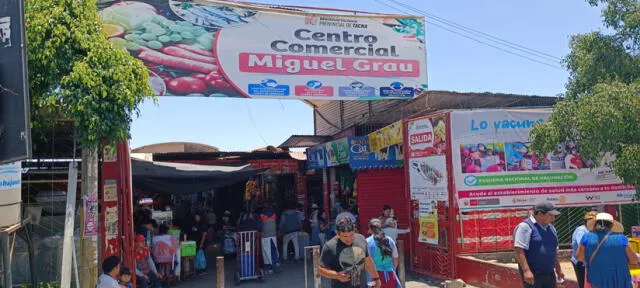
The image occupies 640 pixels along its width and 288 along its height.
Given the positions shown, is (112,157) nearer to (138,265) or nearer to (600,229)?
(138,265)

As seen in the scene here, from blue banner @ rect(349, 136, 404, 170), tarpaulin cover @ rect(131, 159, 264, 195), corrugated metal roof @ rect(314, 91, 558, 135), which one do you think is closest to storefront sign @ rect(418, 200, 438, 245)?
blue banner @ rect(349, 136, 404, 170)

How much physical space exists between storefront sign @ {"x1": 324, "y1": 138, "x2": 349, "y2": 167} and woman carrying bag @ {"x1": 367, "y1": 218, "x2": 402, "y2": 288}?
288 inches

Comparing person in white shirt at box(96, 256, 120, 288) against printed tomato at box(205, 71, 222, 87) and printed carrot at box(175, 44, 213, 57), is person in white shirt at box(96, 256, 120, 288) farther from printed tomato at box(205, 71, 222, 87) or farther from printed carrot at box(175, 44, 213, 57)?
printed carrot at box(175, 44, 213, 57)

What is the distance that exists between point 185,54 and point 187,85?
715 mm

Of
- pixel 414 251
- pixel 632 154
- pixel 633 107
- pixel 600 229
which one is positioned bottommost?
pixel 414 251

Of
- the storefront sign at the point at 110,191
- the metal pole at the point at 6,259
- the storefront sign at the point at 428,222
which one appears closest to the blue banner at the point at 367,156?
the storefront sign at the point at 428,222

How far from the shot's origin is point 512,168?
1111 cm

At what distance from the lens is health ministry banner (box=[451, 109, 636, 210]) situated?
11.0 metres

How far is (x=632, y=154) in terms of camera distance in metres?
8.56

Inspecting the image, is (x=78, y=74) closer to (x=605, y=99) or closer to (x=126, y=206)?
(x=126, y=206)

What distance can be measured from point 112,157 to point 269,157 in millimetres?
9255

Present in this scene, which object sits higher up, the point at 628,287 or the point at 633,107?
the point at 633,107

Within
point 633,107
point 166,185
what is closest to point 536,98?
Answer: point 633,107

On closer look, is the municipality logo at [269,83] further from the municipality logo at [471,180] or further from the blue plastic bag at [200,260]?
the municipality logo at [471,180]
